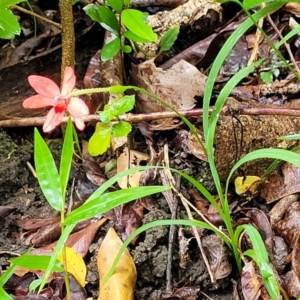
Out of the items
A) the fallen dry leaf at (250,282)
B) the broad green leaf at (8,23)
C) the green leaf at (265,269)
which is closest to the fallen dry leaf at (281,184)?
the fallen dry leaf at (250,282)

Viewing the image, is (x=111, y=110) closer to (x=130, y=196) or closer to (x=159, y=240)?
(x=130, y=196)

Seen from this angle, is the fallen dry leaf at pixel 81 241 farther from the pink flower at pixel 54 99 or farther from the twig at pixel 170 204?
the pink flower at pixel 54 99

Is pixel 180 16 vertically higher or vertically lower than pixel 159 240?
higher

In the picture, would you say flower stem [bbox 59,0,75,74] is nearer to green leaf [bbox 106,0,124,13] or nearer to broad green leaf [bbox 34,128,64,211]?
green leaf [bbox 106,0,124,13]

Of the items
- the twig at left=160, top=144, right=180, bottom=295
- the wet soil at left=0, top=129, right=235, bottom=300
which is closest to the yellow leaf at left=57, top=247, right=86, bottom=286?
the wet soil at left=0, top=129, right=235, bottom=300

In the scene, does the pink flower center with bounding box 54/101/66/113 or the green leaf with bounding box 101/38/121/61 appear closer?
the pink flower center with bounding box 54/101/66/113

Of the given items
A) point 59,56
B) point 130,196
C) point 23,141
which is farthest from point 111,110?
point 59,56
